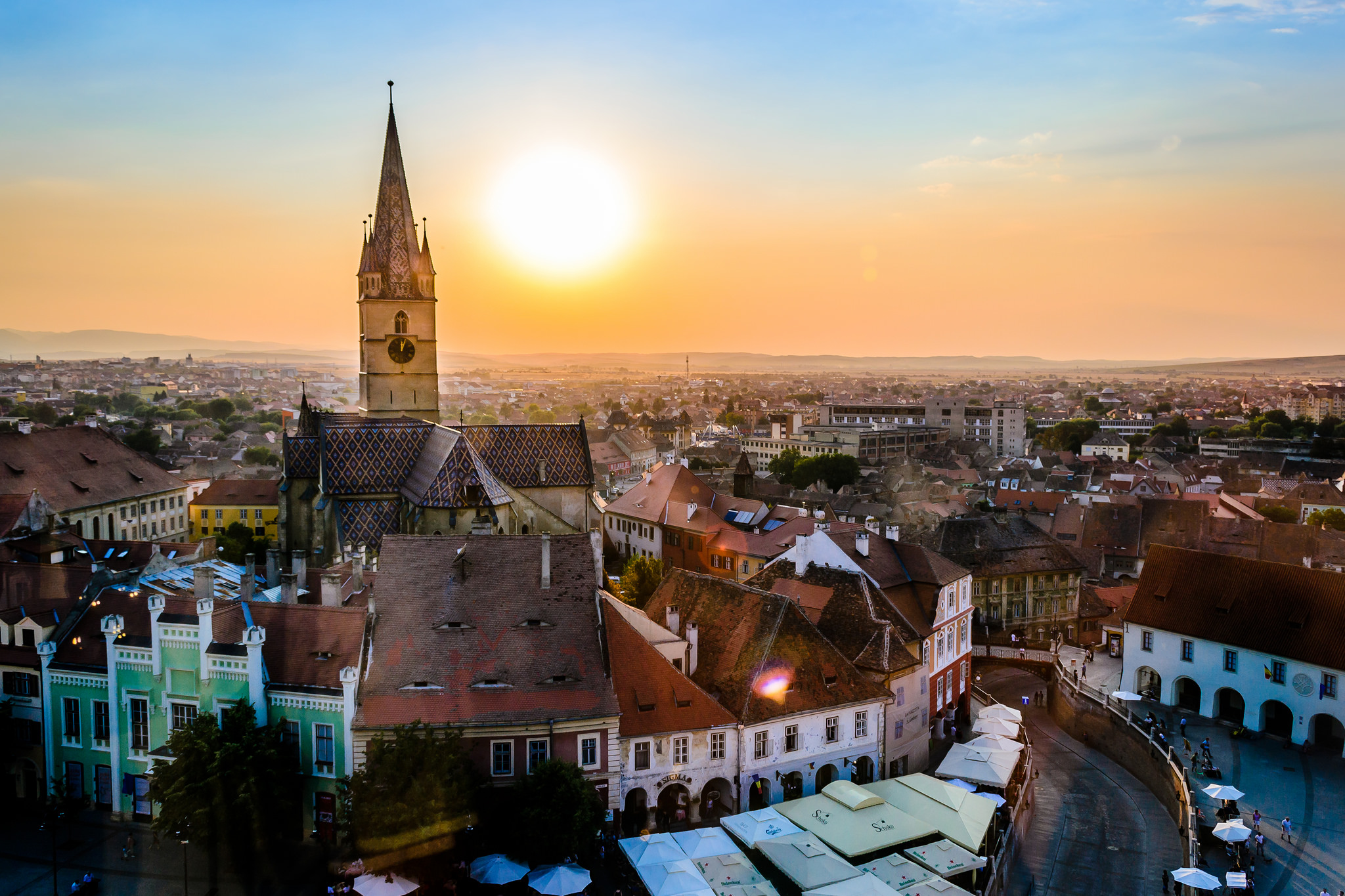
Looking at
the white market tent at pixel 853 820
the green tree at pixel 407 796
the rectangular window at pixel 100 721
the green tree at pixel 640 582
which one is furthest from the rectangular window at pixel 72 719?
the green tree at pixel 640 582

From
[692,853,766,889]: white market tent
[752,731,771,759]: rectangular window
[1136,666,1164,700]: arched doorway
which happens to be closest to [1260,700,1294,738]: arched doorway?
[1136,666,1164,700]: arched doorway

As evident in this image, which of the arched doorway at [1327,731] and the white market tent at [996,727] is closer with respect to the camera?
the white market tent at [996,727]

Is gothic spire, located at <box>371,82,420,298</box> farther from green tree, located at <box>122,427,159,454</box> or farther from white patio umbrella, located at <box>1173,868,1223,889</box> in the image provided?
green tree, located at <box>122,427,159,454</box>

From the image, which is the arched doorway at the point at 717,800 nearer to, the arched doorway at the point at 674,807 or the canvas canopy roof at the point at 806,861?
the arched doorway at the point at 674,807

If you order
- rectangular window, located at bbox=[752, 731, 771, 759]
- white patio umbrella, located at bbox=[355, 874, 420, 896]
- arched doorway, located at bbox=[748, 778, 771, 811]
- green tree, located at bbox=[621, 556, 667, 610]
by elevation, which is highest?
green tree, located at bbox=[621, 556, 667, 610]

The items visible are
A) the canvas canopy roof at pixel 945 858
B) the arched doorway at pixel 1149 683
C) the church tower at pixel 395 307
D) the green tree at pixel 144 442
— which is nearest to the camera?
the canvas canopy roof at pixel 945 858

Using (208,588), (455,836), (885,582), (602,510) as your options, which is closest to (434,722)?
(455,836)
